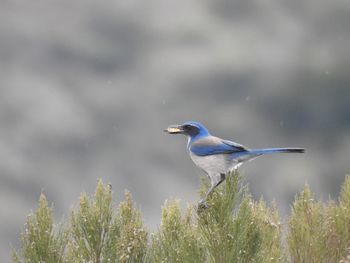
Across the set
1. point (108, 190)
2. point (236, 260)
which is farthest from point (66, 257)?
point (236, 260)

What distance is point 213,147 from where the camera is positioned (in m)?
10.4

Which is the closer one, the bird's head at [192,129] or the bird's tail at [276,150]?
the bird's tail at [276,150]

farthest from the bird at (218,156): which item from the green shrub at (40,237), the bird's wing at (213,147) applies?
the green shrub at (40,237)

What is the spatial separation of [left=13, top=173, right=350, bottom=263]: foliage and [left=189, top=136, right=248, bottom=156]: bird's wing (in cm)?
44

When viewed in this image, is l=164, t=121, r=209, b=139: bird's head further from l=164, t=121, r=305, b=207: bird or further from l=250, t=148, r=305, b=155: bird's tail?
l=250, t=148, r=305, b=155: bird's tail

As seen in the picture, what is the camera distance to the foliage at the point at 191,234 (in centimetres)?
1081

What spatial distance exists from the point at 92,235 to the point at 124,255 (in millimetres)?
932

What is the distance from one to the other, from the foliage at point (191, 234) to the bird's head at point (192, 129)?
2.83 ft

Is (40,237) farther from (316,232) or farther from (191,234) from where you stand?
(316,232)

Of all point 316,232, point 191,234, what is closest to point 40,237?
point 191,234

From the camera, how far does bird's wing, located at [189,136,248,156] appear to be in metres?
10.3

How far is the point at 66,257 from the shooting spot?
12711mm

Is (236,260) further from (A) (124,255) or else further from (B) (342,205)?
(B) (342,205)

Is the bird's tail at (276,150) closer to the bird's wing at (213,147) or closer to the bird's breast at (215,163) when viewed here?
the bird's wing at (213,147)
